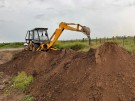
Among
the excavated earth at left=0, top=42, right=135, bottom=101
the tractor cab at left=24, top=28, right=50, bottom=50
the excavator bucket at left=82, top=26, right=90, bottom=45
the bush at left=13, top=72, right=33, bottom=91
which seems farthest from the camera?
the tractor cab at left=24, top=28, right=50, bottom=50

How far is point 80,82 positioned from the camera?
44.4ft

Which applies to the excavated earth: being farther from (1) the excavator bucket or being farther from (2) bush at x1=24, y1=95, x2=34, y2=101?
(1) the excavator bucket

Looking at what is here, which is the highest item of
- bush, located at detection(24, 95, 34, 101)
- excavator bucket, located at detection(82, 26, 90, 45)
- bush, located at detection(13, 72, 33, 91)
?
excavator bucket, located at detection(82, 26, 90, 45)

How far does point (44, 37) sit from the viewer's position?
29.2 meters

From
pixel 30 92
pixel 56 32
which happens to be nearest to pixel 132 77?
pixel 30 92

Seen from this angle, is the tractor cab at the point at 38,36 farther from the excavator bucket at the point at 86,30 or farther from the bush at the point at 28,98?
the bush at the point at 28,98

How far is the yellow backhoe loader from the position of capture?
25172mm

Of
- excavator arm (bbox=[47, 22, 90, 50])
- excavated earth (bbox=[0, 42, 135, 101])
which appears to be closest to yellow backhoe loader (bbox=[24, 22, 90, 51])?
excavator arm (bbox=[47, 22, 90, 50])

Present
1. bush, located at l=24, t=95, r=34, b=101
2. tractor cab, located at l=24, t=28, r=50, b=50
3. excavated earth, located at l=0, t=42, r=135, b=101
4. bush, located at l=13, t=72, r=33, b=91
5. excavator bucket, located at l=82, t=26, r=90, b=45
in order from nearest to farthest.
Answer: excavated earth, located at l=0, t=42, r=135, b=101, bush, located at l=24, t=95, r=34, b=101, bush, located at l=13, t=72, r=33, b=91, excavator bucket, located at l=82, t=26, r=90, b=45, tractor cab, located at l=24, t=28, r=50, b=50

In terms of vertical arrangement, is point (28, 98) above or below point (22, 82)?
below

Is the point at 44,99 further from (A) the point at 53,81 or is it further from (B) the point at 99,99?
(B) the point at 99,99

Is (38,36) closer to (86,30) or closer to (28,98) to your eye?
(86,30)

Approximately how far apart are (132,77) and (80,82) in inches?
78.3

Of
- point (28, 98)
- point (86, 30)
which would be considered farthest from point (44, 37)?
point (28, 98)
